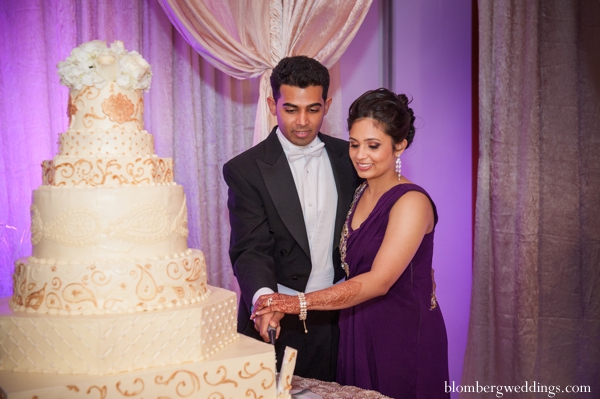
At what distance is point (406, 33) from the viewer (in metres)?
4.48

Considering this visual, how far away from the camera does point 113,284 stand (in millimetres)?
1897

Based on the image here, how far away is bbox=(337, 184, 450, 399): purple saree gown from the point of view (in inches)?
100

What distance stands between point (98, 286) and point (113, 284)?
0.05 m

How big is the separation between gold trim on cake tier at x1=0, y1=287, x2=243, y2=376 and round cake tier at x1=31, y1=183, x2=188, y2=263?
0.72 feet

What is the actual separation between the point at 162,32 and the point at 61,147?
1.93 meters

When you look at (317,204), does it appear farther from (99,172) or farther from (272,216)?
(99,172)

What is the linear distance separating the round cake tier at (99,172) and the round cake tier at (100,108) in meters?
0.14

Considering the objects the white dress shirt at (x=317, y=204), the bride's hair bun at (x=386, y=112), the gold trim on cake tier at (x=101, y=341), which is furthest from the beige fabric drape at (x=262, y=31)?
the gold trim on cake tier at (x=101, y=341)

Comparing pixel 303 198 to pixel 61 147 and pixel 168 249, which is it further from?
pixel 61 147

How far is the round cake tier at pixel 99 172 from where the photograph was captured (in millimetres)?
2004

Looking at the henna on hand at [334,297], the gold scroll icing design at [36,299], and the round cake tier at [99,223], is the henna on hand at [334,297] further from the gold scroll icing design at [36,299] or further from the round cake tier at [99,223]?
the gold scroll icing design at [36,299]

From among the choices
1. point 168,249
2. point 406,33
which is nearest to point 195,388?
point 168,249

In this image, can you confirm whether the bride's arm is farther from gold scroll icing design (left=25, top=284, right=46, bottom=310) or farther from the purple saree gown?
gold scroll icing design (left=25, top=284, right=46, bottom=310)

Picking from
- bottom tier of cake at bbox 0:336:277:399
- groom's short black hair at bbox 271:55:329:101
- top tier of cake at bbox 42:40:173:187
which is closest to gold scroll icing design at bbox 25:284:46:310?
bottom tier of cake at bbox 0:336:277:399
